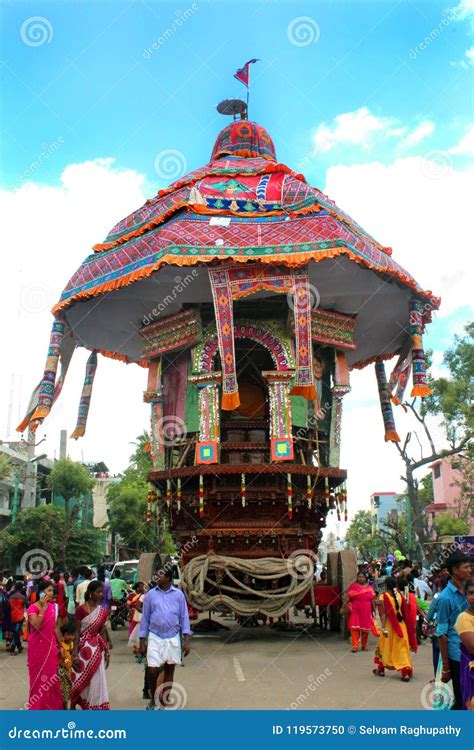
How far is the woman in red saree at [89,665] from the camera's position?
642cm

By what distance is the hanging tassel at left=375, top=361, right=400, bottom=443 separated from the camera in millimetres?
18078

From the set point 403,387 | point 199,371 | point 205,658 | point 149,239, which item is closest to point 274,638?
point 205,658

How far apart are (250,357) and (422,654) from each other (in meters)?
7.16

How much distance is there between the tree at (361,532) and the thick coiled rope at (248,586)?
2675 inches

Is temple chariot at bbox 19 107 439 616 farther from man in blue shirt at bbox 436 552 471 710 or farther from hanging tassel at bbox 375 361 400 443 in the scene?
man in blue shirt at bbox 436 552 471 710

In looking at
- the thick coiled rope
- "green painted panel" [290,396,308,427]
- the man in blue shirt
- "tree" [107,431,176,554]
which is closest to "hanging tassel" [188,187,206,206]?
"green painted panel" [290,396,308,427]

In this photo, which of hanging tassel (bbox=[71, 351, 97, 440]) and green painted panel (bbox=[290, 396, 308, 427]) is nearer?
green painted panel (bbox=[290, 396, 308, 427])

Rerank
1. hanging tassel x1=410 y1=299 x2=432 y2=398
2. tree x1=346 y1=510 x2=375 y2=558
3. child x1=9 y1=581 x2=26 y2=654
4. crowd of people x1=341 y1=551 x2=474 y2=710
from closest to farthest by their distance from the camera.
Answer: crowd of people x1=341 y1=551 x2=474 y2=710 < child x1=9 y1=581 x2=26 y2=654 < hanging tassel x1=410 y1=299 x2=432 y2=398 < tree x1=346 y1=510 x2=375 y2=558

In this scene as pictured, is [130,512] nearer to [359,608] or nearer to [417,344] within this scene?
[417,344]

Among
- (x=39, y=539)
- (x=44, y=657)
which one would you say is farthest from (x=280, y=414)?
(x=39, y=539)

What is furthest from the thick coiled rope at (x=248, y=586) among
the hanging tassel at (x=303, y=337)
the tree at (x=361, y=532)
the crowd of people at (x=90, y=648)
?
the tree at (x=361, y=532)

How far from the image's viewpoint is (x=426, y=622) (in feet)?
24.8

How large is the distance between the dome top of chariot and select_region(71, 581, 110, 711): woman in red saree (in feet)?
44.8
